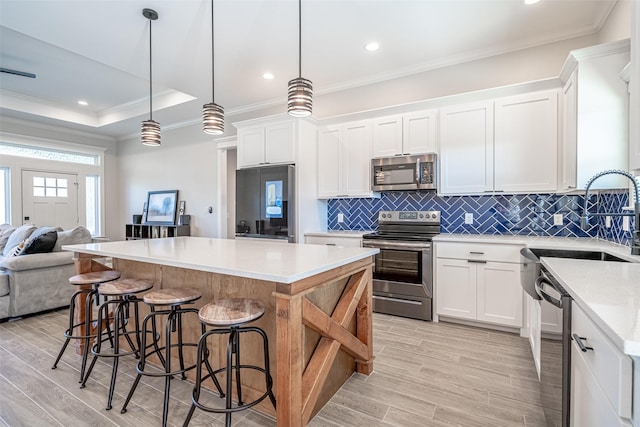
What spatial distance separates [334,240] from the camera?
3.79 meters

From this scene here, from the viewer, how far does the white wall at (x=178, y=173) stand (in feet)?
18.7

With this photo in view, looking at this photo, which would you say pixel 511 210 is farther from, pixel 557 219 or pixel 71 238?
pixel 71 238

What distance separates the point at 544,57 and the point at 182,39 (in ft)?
12.3

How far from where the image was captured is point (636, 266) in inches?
61.4

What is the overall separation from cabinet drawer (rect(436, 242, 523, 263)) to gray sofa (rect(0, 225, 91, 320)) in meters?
4.33

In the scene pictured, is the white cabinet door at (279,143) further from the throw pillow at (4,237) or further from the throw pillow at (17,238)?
the throw pillow at (4,237)

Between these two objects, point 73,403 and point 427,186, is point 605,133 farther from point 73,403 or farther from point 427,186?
point 73,403

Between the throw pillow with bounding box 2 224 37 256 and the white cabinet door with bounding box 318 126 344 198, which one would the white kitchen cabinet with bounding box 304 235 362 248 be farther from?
the throw pillow with bounding box 2 224 37 256

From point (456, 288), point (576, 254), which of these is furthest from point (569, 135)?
point (456, 288)

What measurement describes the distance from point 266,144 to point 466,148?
2506 millimetres

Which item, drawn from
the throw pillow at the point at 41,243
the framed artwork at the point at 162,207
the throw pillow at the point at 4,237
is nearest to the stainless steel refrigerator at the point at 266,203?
the throw pillow at the point at 41,243

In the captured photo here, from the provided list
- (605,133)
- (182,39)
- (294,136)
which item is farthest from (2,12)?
(605,133)

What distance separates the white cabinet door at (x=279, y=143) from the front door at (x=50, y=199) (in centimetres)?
510

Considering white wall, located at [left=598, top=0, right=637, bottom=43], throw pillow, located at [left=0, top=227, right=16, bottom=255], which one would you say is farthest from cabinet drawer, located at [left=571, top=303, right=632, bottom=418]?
throw pillow, located at [left=0, top=227, right=16, bottom=255]
